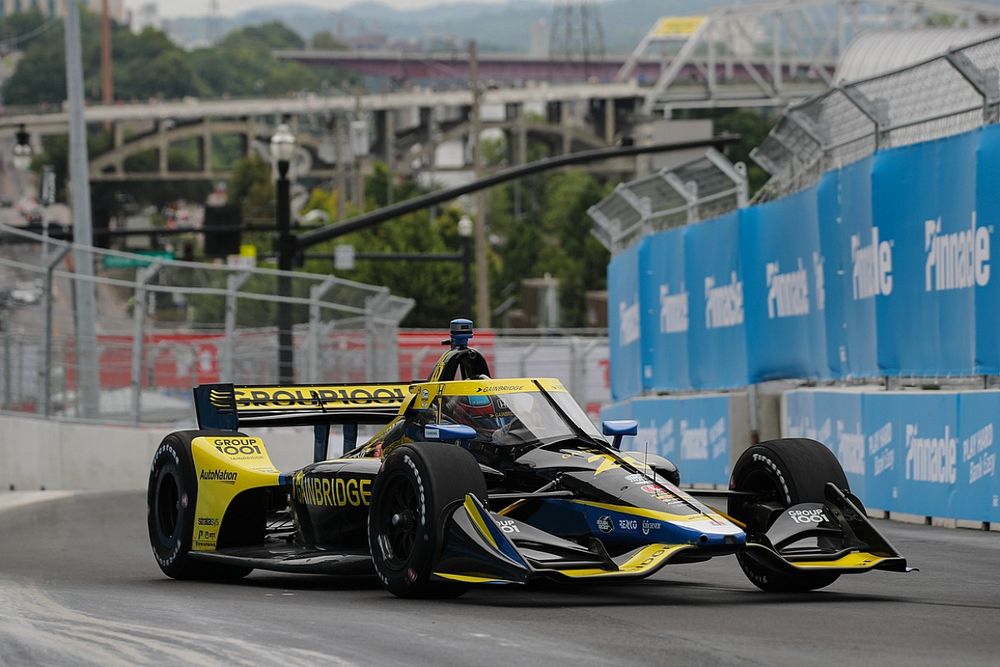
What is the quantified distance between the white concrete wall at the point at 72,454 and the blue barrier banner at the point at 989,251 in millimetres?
12886

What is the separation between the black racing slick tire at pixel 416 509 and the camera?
8.93 meters

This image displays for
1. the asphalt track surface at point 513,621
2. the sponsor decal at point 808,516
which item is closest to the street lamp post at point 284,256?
the asphalt track surface at point 513,621

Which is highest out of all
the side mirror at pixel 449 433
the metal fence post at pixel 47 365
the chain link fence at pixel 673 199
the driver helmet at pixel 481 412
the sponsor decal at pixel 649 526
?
the chain link fence at pixel 673 199

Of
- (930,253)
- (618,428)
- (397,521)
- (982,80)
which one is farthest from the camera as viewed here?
(930,253)

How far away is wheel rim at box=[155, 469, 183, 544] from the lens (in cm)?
1162

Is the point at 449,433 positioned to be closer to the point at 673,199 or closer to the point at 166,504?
the point at 166,504

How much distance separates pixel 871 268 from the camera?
15.4m

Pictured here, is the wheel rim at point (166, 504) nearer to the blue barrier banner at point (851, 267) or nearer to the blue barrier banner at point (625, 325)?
the blue barrier banner at point (851, 267)

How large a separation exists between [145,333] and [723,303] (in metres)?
8.44

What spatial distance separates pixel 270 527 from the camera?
451 inches

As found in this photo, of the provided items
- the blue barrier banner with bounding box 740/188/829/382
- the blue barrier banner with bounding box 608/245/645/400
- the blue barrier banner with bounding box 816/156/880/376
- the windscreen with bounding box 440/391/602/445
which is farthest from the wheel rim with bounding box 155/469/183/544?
the blue barrier banner with bounding box 608/245/645/400

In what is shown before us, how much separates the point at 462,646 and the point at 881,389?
872cm

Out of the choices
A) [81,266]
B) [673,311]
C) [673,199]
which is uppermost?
[673,199]

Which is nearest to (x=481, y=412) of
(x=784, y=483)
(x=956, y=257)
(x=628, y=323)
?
(x=784, y=483)
